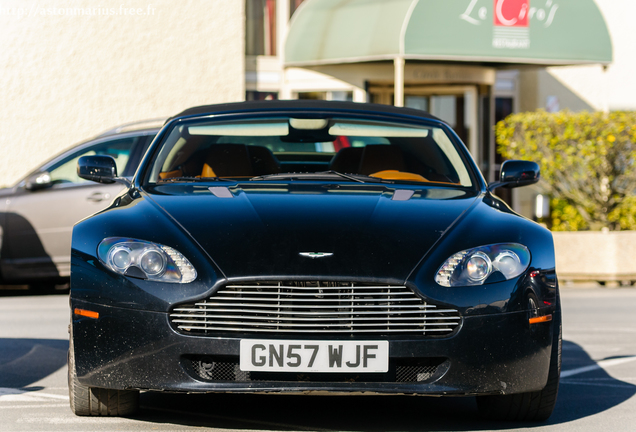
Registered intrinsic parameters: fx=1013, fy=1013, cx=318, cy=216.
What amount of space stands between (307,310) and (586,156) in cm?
971

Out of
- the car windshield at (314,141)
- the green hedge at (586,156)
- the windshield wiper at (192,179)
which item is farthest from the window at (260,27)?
the windshield wiper at (192,179)

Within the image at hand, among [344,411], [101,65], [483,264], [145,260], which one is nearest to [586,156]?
[101,65]

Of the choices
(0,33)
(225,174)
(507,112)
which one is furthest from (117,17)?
(225,174)

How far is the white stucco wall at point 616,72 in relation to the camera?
62.2ft

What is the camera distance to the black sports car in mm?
3889

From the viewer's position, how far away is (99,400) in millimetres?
4414

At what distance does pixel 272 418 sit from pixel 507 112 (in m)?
15.0

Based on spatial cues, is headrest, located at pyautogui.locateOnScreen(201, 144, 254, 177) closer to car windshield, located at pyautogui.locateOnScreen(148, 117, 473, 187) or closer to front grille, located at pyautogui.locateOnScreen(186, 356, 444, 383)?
car windshield, located at pyautogui.locateOnScreen(148, 117, 473, 187)

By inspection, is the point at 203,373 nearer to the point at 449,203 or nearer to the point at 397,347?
the point at 397,347

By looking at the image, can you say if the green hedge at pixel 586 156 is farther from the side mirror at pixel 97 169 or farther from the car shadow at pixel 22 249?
the side mirror at pixel 97 169

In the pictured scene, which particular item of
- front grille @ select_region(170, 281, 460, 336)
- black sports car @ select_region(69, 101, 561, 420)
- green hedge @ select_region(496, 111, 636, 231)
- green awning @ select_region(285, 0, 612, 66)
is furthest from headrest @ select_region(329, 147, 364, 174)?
green awning @ select_region(285, 0, 612, 66)

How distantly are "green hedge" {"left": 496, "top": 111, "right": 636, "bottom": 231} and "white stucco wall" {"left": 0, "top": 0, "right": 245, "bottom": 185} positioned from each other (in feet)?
16.3

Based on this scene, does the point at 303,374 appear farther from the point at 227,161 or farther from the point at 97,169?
the point at 97,169

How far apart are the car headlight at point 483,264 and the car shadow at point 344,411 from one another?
2.46 ft
